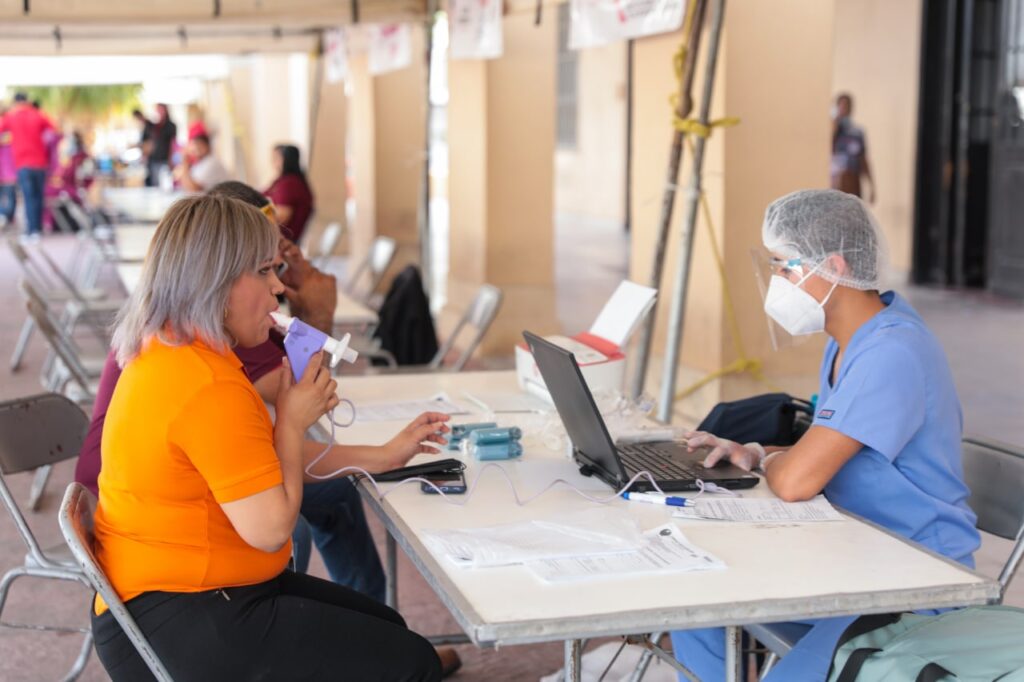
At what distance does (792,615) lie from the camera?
173 cm

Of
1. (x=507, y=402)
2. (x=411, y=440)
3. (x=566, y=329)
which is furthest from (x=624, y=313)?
(x=566, y=329)

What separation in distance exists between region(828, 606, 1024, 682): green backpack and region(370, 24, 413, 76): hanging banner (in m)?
5.71

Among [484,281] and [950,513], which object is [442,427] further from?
[484,281]

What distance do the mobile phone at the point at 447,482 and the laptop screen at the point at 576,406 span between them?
0.84ft

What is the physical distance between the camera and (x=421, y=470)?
244 centimetres

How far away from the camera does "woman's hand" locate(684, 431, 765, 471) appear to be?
2451 millimetres

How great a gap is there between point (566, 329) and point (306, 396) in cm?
628

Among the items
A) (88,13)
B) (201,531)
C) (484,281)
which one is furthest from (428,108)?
(201,531)

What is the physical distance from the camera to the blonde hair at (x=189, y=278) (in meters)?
2.05

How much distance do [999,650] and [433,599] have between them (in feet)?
7.18

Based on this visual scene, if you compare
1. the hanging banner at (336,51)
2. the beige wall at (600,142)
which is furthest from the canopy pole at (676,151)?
the beige wall at (600,142)

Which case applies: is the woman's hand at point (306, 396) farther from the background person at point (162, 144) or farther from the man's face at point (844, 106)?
the background person at point (162, 144)

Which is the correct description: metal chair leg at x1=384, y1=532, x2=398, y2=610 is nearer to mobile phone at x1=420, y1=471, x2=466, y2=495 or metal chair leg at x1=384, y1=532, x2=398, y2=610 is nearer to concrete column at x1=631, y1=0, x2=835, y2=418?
mobile phone at x1=420, y1=471, x2=466, y2=495

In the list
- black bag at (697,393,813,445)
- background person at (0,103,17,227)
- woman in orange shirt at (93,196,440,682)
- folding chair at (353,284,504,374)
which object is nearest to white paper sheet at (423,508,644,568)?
woman in orange shirt at (93,196,440,682)
